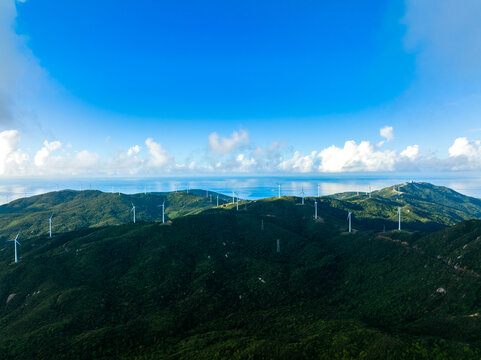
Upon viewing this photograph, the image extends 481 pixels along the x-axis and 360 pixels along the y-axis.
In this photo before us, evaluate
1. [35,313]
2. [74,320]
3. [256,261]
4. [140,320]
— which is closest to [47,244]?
[35,313]

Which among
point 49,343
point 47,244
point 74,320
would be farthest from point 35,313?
point 47,244

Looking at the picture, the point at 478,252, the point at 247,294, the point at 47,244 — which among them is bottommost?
the point at 247,294

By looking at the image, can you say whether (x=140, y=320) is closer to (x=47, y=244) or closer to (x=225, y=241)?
(x=225, y=241)

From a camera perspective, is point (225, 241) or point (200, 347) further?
point (225, 241)

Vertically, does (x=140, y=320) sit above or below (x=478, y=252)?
below

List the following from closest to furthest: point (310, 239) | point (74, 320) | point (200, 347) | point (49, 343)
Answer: point (200, 347) < point (49, 343) < point (74, 320) < point (310, 239)

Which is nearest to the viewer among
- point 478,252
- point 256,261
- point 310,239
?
point 478,252

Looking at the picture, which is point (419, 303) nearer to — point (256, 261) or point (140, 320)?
point (256, 261)
